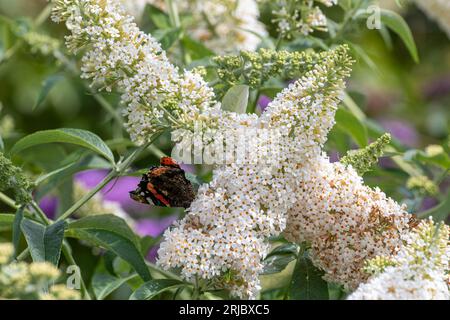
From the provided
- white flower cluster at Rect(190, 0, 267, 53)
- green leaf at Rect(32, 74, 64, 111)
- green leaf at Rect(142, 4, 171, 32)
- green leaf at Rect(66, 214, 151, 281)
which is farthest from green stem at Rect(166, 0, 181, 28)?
green leaf at Rect(66, 214, 151, 281)

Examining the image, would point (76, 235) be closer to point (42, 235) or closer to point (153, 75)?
point (42, 235)

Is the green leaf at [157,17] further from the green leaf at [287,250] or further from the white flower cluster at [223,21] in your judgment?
the green leaf at [287,250]

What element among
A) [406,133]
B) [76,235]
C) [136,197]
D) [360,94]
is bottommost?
[406,133]

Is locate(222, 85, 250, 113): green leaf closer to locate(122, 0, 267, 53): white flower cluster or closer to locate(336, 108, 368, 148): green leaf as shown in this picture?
locate(336, 108, 368, 148): green leaf

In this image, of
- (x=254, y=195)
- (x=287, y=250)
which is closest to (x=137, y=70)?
(x=254, y=195)
